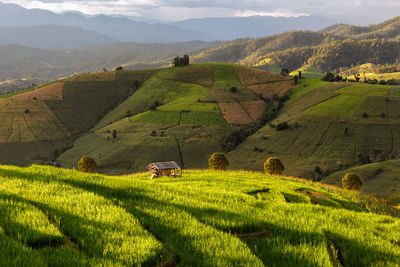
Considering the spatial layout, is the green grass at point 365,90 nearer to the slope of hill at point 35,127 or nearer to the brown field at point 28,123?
the slope of hill at point 35,127

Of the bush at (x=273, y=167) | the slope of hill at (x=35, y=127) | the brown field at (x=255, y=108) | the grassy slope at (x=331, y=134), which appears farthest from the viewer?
the brown field at (x=255, y=108)

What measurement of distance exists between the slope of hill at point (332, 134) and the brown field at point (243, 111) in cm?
1437

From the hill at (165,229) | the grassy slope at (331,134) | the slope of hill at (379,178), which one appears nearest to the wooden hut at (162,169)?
the hill at (165,229)

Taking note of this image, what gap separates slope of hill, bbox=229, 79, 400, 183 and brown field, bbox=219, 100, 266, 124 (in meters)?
14.4

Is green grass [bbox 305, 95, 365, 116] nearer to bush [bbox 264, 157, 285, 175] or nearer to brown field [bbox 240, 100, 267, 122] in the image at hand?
brown field [bbox 240, 100, 267, 122]

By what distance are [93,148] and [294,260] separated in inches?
6241

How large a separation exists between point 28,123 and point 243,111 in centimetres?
12631

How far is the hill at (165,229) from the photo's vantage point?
695 centimetres

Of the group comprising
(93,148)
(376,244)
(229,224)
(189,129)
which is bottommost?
(93,148)

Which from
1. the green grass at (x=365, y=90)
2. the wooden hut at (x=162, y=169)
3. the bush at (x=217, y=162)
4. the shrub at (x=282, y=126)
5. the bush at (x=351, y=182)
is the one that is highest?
the green grass at (x=365, y=90)

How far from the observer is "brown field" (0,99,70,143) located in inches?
6565

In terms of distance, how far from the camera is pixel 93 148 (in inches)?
6112

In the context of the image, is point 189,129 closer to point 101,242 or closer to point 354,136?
point 354,136

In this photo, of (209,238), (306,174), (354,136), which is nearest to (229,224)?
(209,238)
